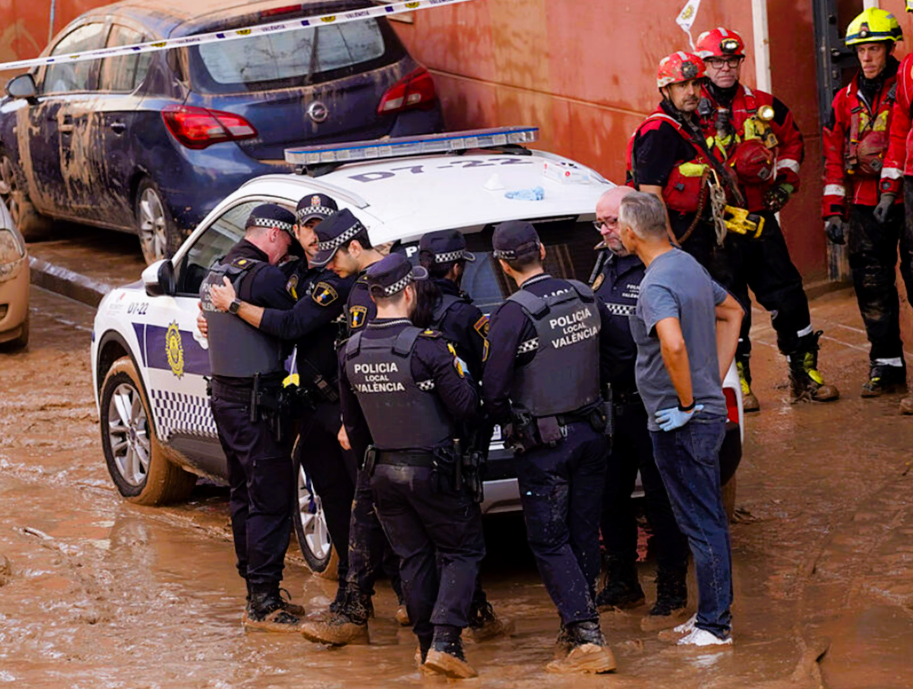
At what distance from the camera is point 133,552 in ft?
26.4

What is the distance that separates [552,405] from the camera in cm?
600

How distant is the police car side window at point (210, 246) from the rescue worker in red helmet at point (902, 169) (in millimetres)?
3268

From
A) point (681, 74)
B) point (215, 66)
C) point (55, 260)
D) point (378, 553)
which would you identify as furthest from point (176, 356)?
point (55, 260)

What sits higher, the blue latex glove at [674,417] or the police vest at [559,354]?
the police vest at [559,354]

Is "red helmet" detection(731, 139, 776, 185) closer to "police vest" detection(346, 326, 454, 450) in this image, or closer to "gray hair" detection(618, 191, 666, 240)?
"gray hair" detection(618, 191, 666, 240)

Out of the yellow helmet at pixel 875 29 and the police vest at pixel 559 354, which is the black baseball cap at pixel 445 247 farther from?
the yellow helmet at pixel 875 29

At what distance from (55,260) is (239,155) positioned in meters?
3.41

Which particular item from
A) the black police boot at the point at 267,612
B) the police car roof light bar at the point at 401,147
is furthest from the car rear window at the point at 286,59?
the black police boot at the point at 267,612

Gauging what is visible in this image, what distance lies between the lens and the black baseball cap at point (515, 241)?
6.02 metres

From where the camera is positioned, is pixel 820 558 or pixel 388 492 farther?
pixel 820 558

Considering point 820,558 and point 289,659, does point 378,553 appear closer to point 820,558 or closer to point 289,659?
point 289,659

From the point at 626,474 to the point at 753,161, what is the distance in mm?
2905

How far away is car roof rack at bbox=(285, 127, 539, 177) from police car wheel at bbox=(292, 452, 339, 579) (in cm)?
147

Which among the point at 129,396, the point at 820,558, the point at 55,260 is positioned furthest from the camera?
the point at 55,260
